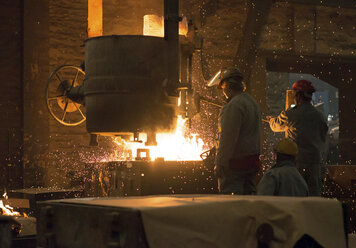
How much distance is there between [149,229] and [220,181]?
3.23m

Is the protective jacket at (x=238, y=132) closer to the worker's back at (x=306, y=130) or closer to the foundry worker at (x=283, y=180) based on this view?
the worker's back at (x=306, y=130)

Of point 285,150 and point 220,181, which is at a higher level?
point 285,150

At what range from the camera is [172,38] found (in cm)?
666

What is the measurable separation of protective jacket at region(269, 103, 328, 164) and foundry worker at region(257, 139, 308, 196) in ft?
4.89

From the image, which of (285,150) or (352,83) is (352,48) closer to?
(352,83)

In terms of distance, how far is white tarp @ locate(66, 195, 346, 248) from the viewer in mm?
2637

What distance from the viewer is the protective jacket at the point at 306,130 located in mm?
6426

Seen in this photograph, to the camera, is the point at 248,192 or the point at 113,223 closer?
the point at 113,223

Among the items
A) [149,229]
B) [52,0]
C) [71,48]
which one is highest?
[52,0]

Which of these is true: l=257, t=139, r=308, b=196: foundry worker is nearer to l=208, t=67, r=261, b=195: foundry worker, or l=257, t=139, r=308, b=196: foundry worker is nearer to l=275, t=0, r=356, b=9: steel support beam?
l=208, t=67, r=261, b=195: foundry worker

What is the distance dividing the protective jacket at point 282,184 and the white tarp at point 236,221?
144 cm

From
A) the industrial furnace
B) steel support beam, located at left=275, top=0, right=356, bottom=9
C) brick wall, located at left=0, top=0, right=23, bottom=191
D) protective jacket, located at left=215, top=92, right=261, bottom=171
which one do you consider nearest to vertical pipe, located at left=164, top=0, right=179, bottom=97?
the industrial furnace

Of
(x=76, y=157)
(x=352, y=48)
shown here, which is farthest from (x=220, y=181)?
(x=352, y=48)

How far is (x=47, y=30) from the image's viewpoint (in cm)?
1004
